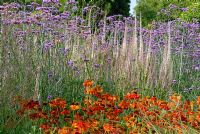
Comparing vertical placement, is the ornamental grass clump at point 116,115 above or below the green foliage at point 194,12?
below

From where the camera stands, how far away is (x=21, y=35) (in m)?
6.32

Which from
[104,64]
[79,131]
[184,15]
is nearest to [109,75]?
[104,64]

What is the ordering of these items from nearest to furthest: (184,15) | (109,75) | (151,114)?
(151,114) < (109,75) < (184,15)

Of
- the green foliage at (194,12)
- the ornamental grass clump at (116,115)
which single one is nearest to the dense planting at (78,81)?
the ornamental grass clump at (116,115)

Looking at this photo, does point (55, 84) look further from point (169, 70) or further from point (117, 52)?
point (169, 70)

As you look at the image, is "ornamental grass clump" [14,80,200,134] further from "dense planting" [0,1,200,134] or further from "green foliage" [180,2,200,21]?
"green foliage" [180,2,200,21]

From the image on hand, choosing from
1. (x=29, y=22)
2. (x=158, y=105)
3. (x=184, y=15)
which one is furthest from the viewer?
(x=184, y=15)

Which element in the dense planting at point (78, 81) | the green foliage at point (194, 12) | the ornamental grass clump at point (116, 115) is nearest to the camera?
the ornamental grass clump at point (116, 115)

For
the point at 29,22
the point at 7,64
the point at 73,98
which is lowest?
the point at 73,98

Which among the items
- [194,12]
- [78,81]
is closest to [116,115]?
[78,81]

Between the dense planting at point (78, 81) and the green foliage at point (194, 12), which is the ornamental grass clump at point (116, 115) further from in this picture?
the green foliage at point (194, 12)

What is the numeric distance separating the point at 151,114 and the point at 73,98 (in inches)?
69.6

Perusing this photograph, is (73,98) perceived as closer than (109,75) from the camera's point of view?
Yes

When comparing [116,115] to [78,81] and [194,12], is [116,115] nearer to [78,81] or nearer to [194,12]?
[78,81]
